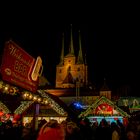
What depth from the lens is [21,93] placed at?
11.1 m

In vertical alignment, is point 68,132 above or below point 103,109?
below

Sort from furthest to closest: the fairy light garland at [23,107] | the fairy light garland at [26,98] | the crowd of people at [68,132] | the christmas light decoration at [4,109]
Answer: the fairy light garland at [23,107], the christmas light decoration at [4,109], the fairy light garland at [26,98], the crowd of people at [68,132]

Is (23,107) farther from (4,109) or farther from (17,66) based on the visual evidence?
(17,66)

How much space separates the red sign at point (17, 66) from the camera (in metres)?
9.38

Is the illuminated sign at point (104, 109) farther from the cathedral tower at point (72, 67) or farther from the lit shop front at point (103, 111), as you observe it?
the cathedral tower at point (72, 67)

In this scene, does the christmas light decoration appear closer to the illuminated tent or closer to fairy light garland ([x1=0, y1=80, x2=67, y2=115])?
fairy light garland ([x1=0, y1=80, x2=67, y2=115])

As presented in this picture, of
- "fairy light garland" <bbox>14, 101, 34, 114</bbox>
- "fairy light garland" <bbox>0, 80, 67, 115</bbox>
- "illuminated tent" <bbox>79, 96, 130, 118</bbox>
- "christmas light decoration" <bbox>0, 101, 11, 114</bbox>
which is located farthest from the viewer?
"illuminated tent" <bbox>79, 96, 130, 118</bbox>

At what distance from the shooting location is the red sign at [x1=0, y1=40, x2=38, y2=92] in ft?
30.8

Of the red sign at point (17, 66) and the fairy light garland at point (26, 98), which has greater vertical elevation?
the red sign at point (17, 66)

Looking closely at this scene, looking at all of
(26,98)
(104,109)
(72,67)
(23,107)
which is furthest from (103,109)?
(72,67)

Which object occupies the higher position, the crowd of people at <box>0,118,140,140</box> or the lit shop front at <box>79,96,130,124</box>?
the lit shop front at <box>79,96,130,124</box>

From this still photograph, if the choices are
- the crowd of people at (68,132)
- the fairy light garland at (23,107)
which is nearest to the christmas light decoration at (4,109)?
the fairy light garland at (23,107)

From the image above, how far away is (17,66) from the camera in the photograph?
33.2 feet

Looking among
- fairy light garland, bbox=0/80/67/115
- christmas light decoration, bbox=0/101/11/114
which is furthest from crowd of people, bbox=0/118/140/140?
christmas light decoration, bbox=0/101/11/114
